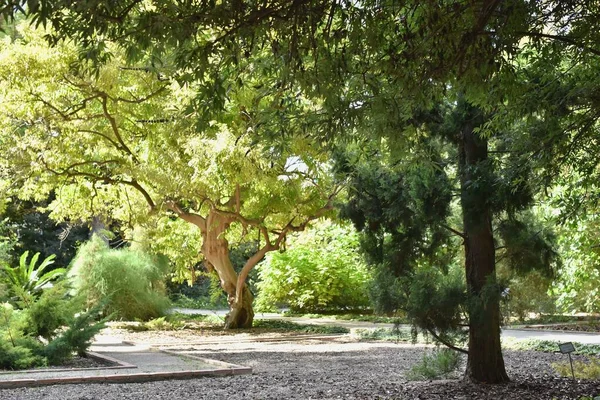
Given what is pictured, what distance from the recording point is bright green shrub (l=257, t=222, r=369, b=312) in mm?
25391

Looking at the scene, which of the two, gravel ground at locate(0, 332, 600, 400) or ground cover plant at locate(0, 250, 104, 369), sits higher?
ground cover plant at locate(0, 250, 104, 369)

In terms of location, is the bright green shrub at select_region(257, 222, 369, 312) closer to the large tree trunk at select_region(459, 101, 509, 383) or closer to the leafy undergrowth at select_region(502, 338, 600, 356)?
the leafy undergrowth at select_region(502, 338, 600, 356)

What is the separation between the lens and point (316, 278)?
25.5 m

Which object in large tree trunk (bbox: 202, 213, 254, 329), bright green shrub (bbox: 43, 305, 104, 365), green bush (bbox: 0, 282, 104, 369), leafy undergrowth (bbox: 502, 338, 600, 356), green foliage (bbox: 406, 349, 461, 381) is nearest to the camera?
green foliage (bbox: 406, 349, 461, 381)

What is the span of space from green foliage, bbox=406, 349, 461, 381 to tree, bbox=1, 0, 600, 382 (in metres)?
3.34

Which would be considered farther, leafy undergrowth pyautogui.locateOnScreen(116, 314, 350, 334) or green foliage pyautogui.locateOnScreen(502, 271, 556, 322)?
leafy undergrowth pyautogui.locateOnScreen(116, 314, 350, 334)

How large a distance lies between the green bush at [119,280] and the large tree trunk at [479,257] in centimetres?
1445

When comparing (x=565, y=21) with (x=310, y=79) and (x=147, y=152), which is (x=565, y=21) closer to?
(x=310, y=79)

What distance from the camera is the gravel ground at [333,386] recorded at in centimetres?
792

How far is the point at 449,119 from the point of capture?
8.48 metres

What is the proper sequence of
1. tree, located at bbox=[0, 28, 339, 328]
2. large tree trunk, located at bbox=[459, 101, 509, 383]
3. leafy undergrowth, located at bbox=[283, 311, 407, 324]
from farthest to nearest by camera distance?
leafy undergrowth, located at bbox=[283, 311, 407, 324]
tree, located at bbox=[0, 28, 339, 328]
large tree trunk, located at bbox=[459, 101, 509, 383]

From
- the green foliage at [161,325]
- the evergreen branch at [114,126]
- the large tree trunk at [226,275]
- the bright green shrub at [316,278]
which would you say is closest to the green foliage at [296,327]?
the large tree trunk at [226,275]

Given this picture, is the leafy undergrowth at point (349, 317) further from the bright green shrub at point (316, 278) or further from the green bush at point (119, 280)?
the green bush at point (119, 280)

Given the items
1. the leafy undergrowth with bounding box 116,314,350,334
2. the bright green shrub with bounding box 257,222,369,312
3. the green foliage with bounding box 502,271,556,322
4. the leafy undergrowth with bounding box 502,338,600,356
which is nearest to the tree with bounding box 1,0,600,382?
the leafy undergrowth with bounding box 502,338,600,356
